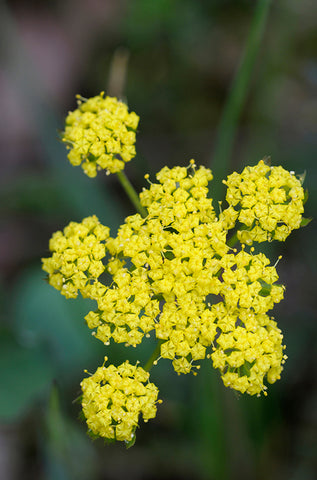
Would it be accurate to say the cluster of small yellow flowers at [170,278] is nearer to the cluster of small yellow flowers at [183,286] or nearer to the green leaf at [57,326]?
the cluster of small yellow flowers at [183,286]

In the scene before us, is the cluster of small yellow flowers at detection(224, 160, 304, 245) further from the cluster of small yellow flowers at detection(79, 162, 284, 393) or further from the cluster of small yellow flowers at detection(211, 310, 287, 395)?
the cluster of small yellow flowers at detection(211, 310, 287, 395)

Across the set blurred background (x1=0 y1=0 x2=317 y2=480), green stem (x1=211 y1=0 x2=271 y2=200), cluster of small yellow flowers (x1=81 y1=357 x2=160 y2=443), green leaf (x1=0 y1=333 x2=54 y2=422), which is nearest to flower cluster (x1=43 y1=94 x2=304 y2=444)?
cluster of small yellow flowers (x1=81 y1=357 x2=160 y2=443)

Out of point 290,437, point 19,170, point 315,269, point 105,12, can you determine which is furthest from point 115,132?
point 105,12

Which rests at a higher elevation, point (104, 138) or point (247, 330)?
point (104, 138)

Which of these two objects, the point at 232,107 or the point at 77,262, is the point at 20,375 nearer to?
the point at 77,262

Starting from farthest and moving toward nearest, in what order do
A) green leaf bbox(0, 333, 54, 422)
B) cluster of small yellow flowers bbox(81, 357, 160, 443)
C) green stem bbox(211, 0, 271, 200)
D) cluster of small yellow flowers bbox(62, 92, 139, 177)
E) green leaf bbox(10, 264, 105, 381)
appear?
green leaf bbox(10, 264, 105, 381)
green leaf bbox(0, 333, 54, 422)
green stem bbox(211, 0, 271, 200)
cluster of small yellow flowers bbox(62, 92, 139, 177)
cluster of small yellow flowers bbox(81, 357, 160, 443)

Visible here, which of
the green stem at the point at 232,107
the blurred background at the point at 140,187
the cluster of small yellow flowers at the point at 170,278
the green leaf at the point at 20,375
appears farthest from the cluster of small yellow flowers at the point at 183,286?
the green leaf at the point at 20,375

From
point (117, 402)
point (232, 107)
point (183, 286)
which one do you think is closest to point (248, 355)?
point (183, 286)
